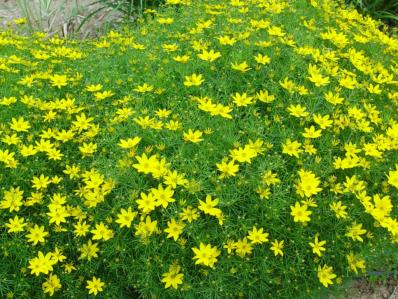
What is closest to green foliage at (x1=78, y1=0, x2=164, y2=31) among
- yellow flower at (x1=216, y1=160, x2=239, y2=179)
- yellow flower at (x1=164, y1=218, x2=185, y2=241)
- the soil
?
the soil

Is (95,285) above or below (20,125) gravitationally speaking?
below

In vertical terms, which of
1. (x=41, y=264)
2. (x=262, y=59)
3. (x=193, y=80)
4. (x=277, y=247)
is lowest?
(x=41, y=264)

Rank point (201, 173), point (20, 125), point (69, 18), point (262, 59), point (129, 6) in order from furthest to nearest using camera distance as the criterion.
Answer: point (69, 18) < point (129, 6) < point (262, 59) < point (20, 125) < point (201, 173)

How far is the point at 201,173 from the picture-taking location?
2973 millimetres

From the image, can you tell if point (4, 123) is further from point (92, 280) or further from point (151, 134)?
point (92, 280)

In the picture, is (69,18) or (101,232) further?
(69,18)

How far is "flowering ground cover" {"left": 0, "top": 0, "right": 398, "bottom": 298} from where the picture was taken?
285 centimetres

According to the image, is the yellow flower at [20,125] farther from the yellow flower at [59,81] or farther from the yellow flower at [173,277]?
the yellow flower at [173,277]

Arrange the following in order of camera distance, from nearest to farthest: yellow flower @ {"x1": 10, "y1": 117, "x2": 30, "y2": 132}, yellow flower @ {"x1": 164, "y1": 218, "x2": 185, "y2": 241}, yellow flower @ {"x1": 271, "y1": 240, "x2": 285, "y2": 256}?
yellow flower @ {"x1": 164, "y1": 218, "x2": 185, "y2": 241}, yellow flower @ {"x1": 271, "y1": 240, "x2": 285, "y2": 256}, yellow flower @ {"x1": 10, "y1": 117, "x2": 30, "y2": 132}

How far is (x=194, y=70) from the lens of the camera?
381cm

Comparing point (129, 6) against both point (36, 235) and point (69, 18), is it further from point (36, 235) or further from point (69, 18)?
point (36, 235)

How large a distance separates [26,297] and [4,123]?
1.25m

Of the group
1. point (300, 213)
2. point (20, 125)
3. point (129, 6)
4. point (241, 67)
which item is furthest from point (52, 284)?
point (129, 6)

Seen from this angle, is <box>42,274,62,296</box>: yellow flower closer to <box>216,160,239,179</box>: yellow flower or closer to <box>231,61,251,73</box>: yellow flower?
<box>216,160,239,179</box>: yellow flower
